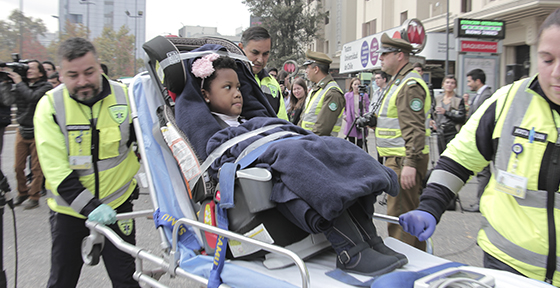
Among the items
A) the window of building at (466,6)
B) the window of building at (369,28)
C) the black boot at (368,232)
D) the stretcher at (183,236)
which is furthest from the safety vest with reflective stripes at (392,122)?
the window of building at (369,28)

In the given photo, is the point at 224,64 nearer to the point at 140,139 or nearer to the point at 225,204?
the point at 140,139

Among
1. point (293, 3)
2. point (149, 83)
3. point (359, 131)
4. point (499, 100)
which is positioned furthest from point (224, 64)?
point (293, 3)

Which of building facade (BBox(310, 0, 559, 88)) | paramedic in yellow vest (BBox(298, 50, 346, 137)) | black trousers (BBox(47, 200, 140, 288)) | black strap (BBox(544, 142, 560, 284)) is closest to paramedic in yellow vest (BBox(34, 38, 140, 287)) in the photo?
black trousers (BBox(47, 200, 140, 288))

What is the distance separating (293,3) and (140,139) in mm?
35128

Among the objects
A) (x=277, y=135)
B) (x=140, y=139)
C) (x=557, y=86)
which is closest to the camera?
(x=557, y=86)

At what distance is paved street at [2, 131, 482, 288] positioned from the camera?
3.44 metres

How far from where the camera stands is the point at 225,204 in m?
1.73

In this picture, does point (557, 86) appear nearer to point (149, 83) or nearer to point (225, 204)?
point (225, 204)

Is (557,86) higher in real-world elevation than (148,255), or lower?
higher

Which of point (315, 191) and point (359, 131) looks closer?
point (315, 191)

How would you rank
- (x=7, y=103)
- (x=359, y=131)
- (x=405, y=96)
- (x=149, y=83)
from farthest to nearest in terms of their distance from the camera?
(x=359, y=131)
(x=7, y=103)
(x=405, y=96)
(x=149, y=83)

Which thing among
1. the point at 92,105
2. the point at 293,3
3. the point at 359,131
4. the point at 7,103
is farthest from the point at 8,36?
the point at 293,3

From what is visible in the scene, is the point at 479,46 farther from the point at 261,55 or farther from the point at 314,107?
the point at 261,55

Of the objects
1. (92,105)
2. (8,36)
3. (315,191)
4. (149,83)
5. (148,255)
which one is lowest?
(148,255)
